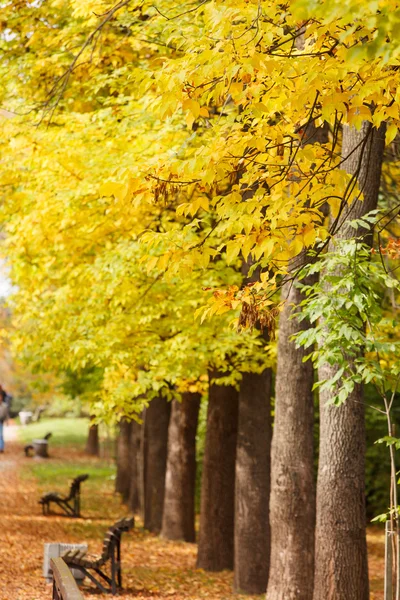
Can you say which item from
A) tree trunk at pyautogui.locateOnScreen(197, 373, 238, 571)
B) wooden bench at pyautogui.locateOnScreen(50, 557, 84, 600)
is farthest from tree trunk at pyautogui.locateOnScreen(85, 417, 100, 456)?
wooden bench at pyautogui.locateOnScreen(50, 557, 84, 600)

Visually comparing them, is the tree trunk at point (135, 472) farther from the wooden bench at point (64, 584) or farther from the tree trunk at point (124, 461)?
the wooden bench at point (64, 584)

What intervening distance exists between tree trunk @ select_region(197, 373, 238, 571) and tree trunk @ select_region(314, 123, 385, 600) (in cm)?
609

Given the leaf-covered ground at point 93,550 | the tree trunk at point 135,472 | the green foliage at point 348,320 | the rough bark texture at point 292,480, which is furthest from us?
the tree trunk at point 135,472

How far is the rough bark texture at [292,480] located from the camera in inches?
417

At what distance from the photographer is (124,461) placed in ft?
88.4

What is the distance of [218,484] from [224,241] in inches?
207

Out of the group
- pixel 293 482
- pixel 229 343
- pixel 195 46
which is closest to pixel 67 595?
pixel 195 46

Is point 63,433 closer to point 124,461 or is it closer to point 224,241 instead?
point 124,461

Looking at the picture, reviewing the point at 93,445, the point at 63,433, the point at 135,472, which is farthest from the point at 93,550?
the point at 63,433

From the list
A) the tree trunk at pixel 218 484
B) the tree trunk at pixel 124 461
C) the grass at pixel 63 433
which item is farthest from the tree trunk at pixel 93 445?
the tree trunk at pixel 218 484

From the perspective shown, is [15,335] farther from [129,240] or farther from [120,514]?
[120,514]

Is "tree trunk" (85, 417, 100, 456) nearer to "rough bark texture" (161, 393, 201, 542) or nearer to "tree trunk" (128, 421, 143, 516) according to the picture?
"tree trunk" (128, 421, 143, 516)

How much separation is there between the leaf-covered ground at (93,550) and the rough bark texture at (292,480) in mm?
2176

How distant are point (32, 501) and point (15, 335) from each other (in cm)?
833
